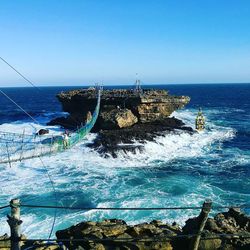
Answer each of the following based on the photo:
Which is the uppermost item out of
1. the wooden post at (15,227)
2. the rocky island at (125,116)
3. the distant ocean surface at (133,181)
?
the wooden post at (15,227)

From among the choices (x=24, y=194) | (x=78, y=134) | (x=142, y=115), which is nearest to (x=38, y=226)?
(x=24, y=194)

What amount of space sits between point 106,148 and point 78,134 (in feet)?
28.8

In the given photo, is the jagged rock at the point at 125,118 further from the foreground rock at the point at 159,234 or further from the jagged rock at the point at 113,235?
the jagged rock at the point at 113,235

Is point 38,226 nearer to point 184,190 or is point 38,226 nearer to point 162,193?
point 162,193

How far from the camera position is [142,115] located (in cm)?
4469

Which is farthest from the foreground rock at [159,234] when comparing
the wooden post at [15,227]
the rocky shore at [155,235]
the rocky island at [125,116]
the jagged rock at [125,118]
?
the jagged rock at [125,118]

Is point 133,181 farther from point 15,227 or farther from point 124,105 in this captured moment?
point 124,105

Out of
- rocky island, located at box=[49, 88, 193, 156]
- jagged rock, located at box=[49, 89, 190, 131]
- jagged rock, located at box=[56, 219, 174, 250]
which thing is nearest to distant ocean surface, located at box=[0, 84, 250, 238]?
rocky island, located at box=[49, 88, 193, 156]

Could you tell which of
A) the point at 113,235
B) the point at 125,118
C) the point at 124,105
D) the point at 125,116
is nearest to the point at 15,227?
the point at 113,235

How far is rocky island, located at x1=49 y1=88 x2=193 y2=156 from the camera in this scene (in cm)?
3838

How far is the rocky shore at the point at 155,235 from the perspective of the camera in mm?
10656

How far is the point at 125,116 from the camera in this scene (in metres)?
42.1

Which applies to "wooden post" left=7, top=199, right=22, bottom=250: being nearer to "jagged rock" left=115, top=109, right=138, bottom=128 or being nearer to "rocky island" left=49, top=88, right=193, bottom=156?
"rocky island" left=49, top=88, right=193, bottom=156

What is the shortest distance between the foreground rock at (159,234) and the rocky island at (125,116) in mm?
22334
